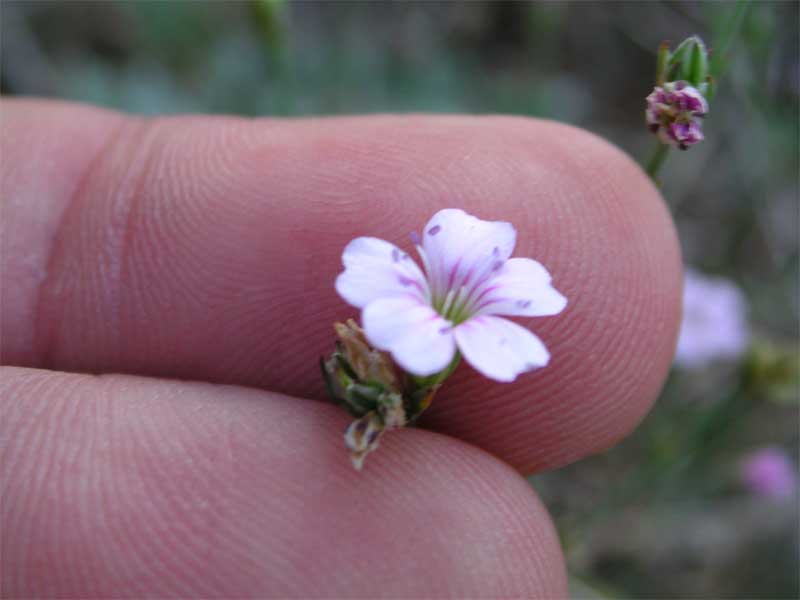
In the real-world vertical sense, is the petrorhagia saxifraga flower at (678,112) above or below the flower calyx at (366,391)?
above

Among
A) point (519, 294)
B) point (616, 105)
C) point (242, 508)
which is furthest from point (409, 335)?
point (616, 105)

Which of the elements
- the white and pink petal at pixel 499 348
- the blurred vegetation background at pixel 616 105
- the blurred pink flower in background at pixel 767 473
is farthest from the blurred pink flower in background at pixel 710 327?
the white and pink petal at pixel 499 348

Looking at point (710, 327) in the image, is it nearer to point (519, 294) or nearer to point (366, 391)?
point (519, 294)

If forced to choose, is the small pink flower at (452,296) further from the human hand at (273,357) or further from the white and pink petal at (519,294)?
the human hand at (273,357)

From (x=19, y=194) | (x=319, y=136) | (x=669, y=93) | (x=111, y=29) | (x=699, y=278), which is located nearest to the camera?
(x=669, y=93)

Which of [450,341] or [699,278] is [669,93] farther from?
[699,278]

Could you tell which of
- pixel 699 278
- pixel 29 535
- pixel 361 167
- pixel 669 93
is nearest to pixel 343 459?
pixel 29 535
